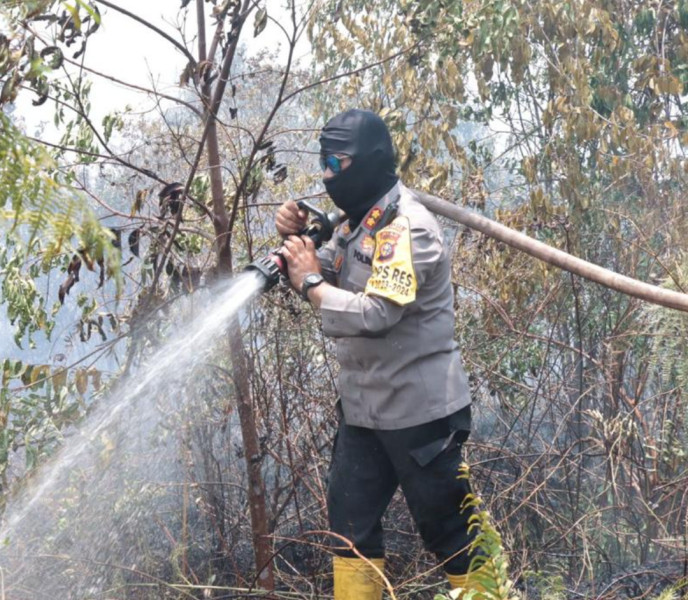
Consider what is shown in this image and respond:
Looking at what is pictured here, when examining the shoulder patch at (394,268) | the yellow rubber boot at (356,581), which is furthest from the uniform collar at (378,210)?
the yellow rubber boot at (356,581)

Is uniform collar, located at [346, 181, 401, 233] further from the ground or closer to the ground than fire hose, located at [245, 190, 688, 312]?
further from the ground

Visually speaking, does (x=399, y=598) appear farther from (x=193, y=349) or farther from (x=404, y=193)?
(x=404, y=193)

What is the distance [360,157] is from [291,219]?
381 mm

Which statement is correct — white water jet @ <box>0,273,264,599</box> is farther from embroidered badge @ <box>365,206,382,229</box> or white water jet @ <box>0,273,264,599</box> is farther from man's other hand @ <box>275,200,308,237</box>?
embroidered badge @ <box>365,206,382,229</box>

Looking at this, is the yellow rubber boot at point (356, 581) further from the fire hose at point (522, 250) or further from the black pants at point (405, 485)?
the fire hose at point (522, 250)

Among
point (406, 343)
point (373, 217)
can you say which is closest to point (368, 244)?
point (373, 217)

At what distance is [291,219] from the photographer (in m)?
3.58

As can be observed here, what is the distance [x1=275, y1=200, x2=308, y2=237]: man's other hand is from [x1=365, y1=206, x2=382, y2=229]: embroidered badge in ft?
0.96

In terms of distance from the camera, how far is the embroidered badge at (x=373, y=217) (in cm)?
339

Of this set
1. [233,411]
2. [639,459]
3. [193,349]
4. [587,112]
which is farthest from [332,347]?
[587,112]

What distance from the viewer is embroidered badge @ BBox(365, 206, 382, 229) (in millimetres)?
3391

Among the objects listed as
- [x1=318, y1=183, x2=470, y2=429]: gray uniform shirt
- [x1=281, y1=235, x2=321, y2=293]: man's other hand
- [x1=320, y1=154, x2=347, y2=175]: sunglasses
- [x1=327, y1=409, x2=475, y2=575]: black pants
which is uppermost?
[x1=320, y1=154, x2=347, y2=175]: sunglasses

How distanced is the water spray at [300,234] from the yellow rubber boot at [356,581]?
105 centimetres

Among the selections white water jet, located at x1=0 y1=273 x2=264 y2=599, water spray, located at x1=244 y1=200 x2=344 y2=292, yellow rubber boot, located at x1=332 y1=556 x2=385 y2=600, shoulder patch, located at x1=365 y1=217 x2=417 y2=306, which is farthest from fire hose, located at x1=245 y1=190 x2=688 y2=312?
yellow rubber boot, located at x1=332 y1=556 x2=385 y2=600
